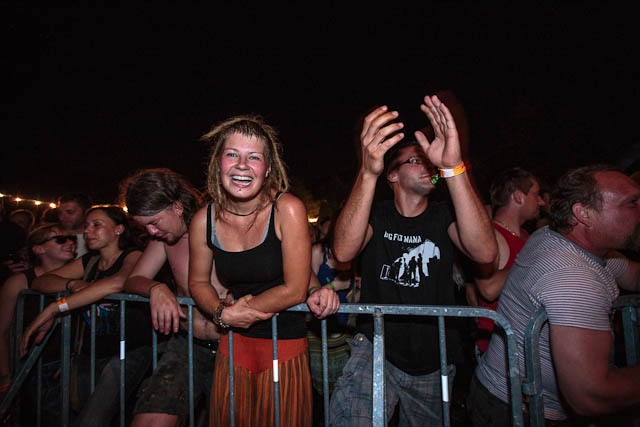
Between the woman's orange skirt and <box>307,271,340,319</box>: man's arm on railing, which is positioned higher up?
<box>307,271,340,319</box>: man's arm on railing

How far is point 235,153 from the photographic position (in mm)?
2354

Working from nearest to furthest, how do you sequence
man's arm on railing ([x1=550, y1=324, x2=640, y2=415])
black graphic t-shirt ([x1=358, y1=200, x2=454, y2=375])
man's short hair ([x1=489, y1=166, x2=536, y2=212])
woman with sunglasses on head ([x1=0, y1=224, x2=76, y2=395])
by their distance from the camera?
man's arm on railing ([x1=550, y1=324, x2=640, y2=415]) → black graphic t-shirt ([x1=358, y1=200, x2=454, y2=375]) → woman with sunglasses on head ([x1=0, y1=224, x2=76, y2=395]) → man's short hair ([x1=489, y1=166, x2=536, y2=212])

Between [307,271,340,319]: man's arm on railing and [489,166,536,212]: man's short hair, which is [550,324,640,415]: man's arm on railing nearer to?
[307,271,340,319]: man's arm on railing

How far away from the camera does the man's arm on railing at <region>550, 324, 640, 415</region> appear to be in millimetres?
1660

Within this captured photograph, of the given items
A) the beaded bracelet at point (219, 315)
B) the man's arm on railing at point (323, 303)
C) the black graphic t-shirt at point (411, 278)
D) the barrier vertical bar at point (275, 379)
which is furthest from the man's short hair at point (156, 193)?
the black graphic t-shirt at point (411, 278)

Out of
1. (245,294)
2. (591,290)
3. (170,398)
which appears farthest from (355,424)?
(591,290)

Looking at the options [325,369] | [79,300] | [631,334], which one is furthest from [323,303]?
[79,300]

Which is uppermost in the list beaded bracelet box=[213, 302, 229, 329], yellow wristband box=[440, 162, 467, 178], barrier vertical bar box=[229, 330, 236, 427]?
yellow wristband box=[440, 162, 467, 178]

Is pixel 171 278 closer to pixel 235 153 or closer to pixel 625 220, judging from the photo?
pixel 235 153

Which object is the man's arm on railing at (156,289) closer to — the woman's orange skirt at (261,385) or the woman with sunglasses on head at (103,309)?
the woman with sunglasses on head at (103,309)

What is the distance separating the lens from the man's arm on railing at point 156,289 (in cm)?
242

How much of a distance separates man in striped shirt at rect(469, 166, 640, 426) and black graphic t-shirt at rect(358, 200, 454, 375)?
0.41 metres

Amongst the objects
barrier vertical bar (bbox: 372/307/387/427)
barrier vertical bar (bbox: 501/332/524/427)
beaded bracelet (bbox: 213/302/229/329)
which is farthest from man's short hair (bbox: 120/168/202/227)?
barrier vertical bar (bbox: 501/332/524/427)

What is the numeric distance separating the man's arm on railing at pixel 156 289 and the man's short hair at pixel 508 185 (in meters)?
3.52
